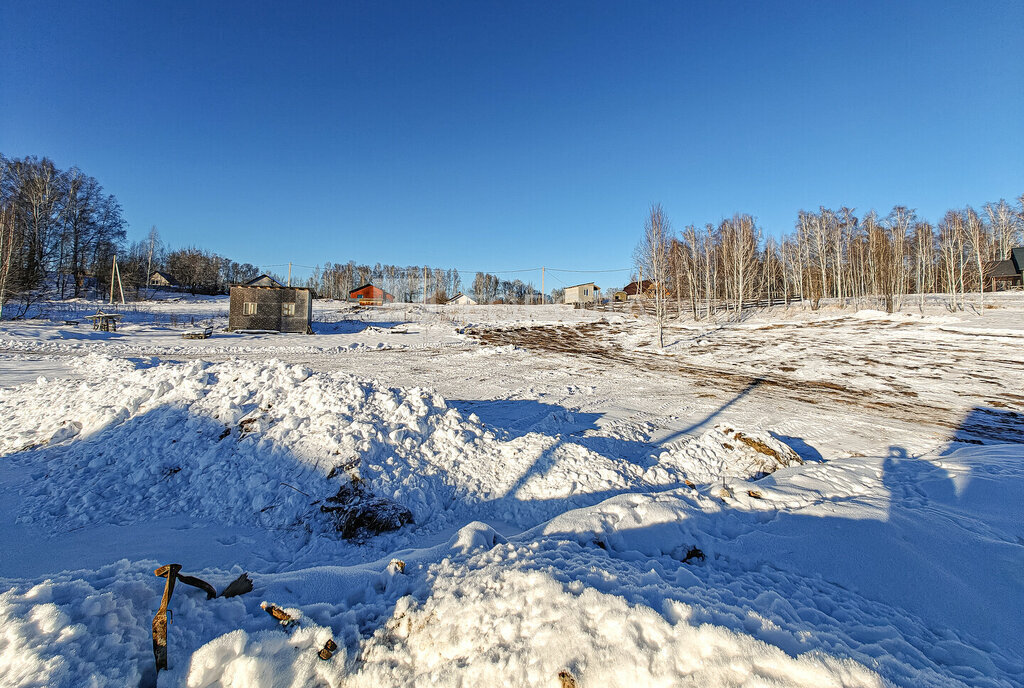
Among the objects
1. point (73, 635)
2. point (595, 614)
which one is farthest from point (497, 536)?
point (73, 635)

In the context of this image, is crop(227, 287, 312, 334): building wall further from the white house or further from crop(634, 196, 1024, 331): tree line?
the white house

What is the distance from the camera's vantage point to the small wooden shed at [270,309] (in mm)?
28141

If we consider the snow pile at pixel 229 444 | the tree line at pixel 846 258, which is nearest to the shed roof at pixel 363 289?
the tree line at pixel 846 258

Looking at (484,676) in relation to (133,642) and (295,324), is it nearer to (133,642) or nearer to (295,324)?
(133,642)

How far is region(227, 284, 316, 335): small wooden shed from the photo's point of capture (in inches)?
1108

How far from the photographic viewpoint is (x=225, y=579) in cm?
261

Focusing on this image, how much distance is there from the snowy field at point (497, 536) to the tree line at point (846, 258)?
1996cm

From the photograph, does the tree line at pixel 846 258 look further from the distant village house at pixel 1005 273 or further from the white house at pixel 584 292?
the white house at pixel 584 292

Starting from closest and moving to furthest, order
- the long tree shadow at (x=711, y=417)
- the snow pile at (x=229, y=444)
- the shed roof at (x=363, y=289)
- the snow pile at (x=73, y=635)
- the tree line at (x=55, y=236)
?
the snow pile at (x=73, y=635)
the snow pile at (x=229, y=444)
the long tree shadow at (x=711, y=417)
the tree line at (x=55, y=236)
the shed roof at (x=363, y=289)

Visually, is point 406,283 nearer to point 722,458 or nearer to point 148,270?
point 148,270

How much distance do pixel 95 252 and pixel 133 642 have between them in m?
62.6

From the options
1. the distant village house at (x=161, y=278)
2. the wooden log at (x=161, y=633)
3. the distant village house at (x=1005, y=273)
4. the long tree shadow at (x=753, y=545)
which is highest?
the distant village house at (x=161, y=278)

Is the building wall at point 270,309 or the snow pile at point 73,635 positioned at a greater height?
the building wall at point 270,309

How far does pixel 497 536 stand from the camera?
350 cm
